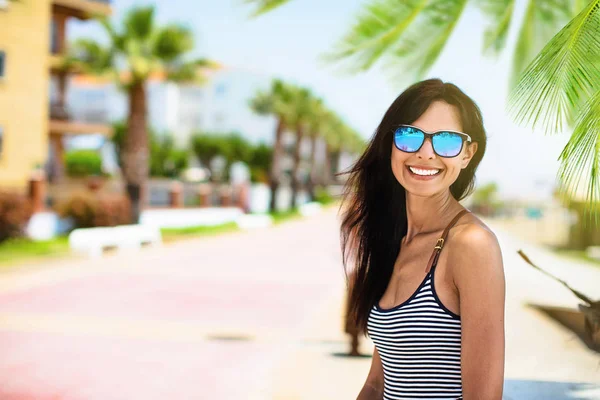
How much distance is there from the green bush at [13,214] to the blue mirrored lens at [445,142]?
60.0ft

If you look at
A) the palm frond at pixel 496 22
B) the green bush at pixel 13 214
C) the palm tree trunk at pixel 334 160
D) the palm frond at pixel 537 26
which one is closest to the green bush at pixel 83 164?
the green bush at pixel 13 214

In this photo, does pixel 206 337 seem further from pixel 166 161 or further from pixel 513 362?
pixel 166 161

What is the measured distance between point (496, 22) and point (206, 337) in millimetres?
4939

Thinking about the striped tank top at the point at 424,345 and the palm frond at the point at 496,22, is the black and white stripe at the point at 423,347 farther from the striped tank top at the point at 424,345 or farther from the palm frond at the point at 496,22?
the palm frond at the point at 496,22

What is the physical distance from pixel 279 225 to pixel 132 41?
48.9 ft

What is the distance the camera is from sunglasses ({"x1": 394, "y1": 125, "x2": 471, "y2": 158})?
6.05ft

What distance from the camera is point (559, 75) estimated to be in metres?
2.57

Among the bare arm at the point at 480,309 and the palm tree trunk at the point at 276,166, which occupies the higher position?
the bare arm at the point at 480,309

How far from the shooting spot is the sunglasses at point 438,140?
1.84 m

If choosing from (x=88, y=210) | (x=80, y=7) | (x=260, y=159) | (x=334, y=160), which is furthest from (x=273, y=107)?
(x=334, y=160)

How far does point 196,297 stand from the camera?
38.1 ft

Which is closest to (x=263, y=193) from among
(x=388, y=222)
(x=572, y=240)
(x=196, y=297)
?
(x=572, y=240)

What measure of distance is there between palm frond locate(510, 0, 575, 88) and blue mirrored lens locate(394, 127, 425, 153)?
3.90 meters

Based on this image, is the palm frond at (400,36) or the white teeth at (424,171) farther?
the palm frond at (400,36)
